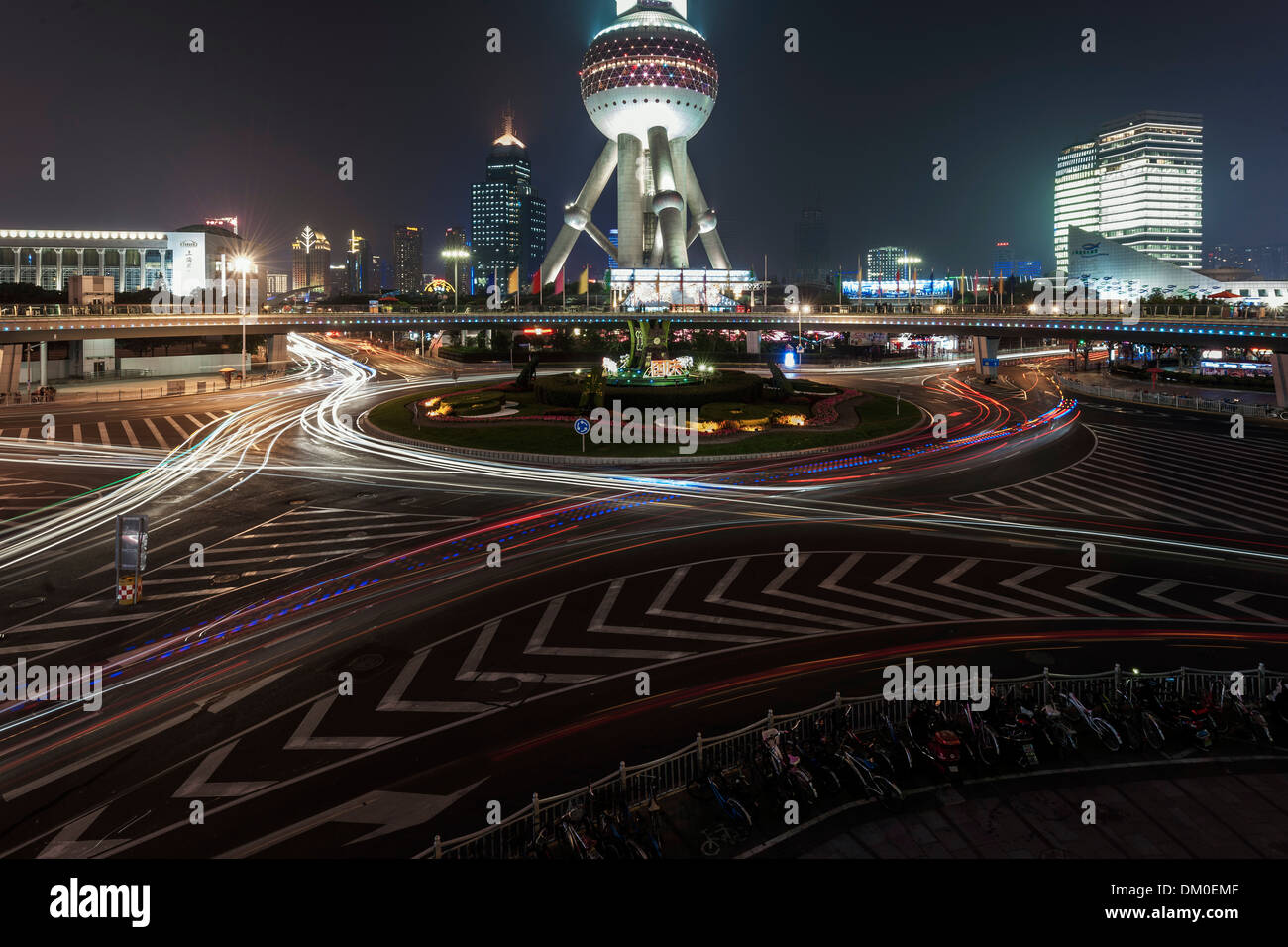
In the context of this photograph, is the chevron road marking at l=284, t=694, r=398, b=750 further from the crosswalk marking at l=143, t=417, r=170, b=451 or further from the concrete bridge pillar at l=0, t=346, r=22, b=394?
the concrete bridge pillar at l=0, t=346, r=22, b=394

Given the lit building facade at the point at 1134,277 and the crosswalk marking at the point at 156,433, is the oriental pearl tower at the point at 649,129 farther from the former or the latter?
the crosswalk marking at the point at 156,433

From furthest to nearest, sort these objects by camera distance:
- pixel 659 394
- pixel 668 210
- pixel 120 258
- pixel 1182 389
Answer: pixel 120 258 → pixel 668 210 → pixel 1182 389 → pixel 659 394

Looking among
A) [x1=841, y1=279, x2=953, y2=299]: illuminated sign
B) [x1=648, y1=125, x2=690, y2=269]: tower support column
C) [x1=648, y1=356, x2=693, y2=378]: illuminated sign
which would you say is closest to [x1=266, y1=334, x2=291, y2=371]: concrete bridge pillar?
[x1=648, y1=125, x2=690, y2=269]: tower support column

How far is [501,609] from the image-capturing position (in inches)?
795

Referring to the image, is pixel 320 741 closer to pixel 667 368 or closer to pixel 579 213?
pixel 667 368

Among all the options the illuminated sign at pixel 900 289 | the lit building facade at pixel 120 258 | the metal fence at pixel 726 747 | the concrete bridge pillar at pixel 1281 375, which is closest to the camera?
the metal fence at pixel 726 747

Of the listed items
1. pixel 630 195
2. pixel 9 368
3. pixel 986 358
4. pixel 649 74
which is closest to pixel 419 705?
pixel 9 368

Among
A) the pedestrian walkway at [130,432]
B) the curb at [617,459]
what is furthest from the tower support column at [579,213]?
the curb at [617,459]

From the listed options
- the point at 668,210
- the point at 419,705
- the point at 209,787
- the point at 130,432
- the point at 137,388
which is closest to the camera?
the point at 209,787

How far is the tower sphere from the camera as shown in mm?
116875

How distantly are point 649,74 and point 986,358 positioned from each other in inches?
2633

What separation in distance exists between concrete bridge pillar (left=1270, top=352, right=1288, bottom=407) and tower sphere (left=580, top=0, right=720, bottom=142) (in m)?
87.6

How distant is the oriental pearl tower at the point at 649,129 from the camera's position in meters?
117

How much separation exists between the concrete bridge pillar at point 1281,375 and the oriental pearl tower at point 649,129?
72116 millimetres
